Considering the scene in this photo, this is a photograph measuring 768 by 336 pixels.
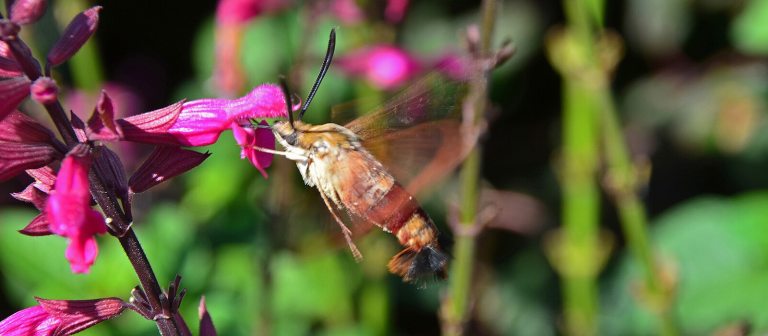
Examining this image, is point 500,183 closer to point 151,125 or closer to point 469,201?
point 469,201

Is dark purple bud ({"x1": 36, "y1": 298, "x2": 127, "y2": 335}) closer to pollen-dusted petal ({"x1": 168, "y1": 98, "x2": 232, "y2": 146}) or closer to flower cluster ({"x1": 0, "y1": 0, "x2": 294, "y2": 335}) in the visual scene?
flower cluster ({"x1": 0, "y1": 0, "x2": 294, "y2": 335})

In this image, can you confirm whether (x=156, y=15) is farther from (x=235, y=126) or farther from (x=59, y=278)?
(x=235, y=126)

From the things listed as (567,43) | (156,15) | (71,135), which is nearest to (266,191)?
(567,43)

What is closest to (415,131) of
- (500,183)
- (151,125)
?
(151,125)

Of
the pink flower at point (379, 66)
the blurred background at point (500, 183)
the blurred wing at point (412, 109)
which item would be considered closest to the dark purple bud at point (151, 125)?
the blurred wing at point (412, 109)

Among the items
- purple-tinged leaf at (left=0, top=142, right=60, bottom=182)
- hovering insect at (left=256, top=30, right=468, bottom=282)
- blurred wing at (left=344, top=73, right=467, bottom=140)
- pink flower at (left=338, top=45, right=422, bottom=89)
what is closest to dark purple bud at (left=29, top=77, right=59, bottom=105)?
purple-tinged leaf at (left=0, top=142, right=60, bottom=182)

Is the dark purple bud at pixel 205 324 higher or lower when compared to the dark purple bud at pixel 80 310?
lower

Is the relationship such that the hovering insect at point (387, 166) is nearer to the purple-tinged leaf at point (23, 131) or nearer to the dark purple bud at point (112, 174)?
the dark purple bud at point (112, 174)
